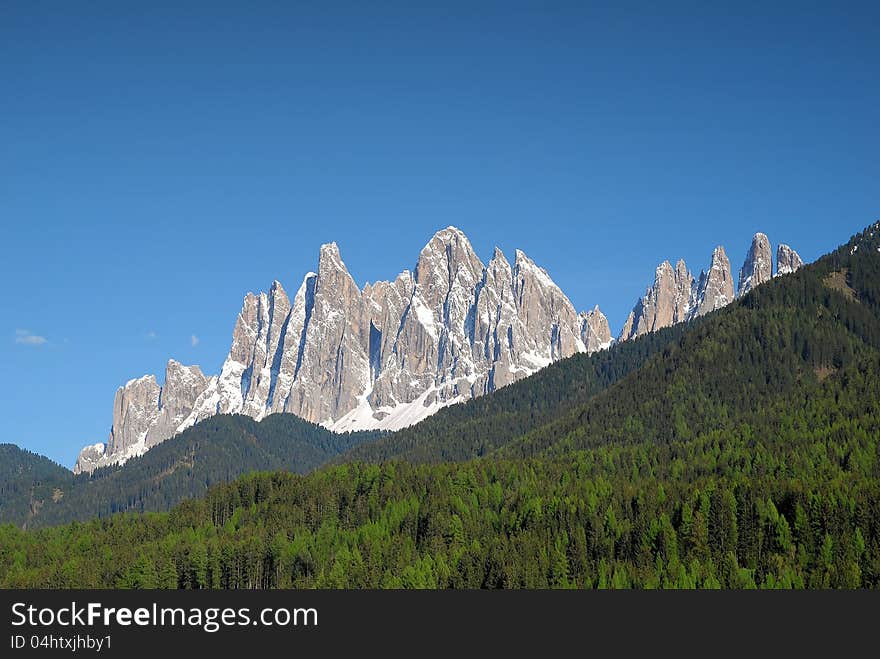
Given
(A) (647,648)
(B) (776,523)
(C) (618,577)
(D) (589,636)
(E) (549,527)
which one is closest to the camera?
(A) (647,648)

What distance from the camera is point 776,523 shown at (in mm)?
161250

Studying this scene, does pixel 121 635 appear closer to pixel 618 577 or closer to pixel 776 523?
pixel 618 577

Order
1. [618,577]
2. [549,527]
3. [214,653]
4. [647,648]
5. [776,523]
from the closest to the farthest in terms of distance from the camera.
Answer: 1. [214,653]
2. [647,648]
3. [618,577]
4. [776,523]
5. [549,527]

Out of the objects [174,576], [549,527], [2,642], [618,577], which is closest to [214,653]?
[2,642]

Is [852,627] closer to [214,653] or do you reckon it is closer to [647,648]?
[647,648]

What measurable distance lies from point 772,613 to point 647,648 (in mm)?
27084

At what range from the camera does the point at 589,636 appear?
98.4m

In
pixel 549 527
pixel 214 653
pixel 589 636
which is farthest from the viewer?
pixel 549 527

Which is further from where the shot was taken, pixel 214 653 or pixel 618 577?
pixel 618 577

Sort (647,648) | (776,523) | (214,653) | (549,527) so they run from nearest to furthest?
(214,653) < (647,648) < (776,523) < (549,527)

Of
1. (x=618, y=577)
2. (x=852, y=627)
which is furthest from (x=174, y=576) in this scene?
(x=852, y=627)

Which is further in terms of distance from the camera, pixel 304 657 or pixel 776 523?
pixel 776 523

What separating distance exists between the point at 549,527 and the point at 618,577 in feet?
93.4

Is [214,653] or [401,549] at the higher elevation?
[401,549]
